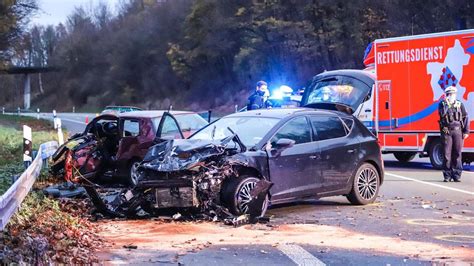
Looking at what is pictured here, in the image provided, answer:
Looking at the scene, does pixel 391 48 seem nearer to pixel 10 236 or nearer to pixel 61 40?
pixel 10 236

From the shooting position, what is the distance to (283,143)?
962cm

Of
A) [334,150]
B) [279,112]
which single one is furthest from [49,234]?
[334,150]

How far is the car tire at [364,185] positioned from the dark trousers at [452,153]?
10.4 ft

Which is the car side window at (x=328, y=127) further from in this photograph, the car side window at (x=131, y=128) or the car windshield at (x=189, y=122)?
the car side window at (x=131, y=128)

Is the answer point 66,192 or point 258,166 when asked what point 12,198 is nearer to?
point 258,166

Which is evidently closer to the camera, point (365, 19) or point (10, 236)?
point (10, 236)

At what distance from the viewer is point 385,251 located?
743 cm

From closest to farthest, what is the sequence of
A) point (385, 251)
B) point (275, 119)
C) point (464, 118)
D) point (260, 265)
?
1. point (260, 265)
2. point (385, 251)
3. point (275, 119)
4. point (464, 118)

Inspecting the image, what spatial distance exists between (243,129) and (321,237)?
2.59m

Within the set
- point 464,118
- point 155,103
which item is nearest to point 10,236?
point 464,118

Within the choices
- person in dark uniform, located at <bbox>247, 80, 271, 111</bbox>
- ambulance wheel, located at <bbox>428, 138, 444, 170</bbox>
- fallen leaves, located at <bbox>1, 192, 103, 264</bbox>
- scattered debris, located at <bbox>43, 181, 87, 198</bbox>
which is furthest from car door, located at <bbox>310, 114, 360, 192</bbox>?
person in dark uniform, located at <bbox>247, 80, 271, 111</bbox>

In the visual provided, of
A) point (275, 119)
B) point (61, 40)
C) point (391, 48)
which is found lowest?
point (275, 119)

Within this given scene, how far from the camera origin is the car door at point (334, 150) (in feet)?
34.0

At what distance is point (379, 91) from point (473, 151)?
3086 mm
